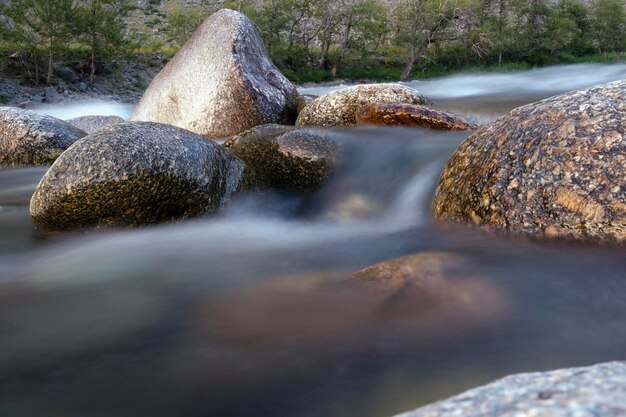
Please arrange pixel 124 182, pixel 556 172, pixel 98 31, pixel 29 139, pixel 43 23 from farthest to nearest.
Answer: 1. pixel 98 31
2. pixel 43 23
3. pixel 29 139
4. pixel 124 182
5. pixel 556 172

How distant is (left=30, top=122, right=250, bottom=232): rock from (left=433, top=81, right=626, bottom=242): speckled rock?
251 centimetres

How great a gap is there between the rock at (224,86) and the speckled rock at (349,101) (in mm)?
960

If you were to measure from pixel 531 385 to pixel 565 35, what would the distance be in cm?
4572

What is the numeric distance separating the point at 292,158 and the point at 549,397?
17.0 ft

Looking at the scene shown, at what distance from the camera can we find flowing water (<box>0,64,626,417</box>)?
8.36 feet

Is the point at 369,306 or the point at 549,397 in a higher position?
the point at 549,397

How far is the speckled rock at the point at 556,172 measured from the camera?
12.7ft

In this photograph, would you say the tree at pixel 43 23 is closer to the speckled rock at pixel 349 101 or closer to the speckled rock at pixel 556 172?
the speckled rock at pixel 349 101

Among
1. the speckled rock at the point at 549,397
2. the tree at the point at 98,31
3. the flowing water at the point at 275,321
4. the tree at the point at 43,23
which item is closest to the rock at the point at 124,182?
the flowing water at the point at 275,321

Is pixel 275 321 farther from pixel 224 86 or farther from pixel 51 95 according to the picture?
pixel 51 95

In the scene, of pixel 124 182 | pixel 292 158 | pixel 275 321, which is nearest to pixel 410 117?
pixel 292 158

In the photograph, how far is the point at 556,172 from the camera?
4.03 metres

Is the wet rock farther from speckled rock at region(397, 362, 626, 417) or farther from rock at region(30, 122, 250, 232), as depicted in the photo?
rock at region(30, 122, 250, 232)

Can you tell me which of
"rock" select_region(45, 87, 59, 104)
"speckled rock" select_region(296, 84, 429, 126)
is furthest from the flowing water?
"rock" select_region(45, 87, 59, 104)
